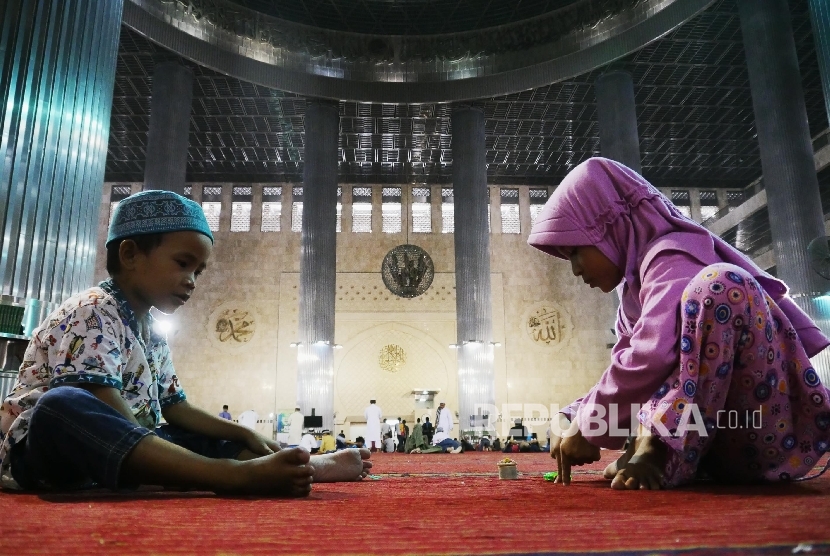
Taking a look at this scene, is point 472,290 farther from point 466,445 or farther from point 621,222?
point 621,222

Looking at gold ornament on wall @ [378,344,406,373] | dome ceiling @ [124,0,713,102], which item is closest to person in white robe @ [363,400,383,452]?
gold ornament on wall @ [378,344,406,373]

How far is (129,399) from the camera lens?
187 centimetres

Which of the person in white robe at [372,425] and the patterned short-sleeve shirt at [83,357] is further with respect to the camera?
the person in white robe at [372,425]

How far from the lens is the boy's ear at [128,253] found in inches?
71.5

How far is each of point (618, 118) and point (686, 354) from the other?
11954 millimetres

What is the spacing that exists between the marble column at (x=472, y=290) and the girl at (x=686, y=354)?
1146 cm

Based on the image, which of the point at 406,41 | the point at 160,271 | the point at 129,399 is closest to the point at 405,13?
the point at 406,41

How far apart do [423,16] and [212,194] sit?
8796 mm

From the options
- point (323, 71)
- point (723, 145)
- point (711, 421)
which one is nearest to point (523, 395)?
point (723, 145)

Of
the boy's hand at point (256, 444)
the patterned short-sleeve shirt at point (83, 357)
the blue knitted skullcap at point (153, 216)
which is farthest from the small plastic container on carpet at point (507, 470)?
the blue knitted skullcap at point (153, 216)

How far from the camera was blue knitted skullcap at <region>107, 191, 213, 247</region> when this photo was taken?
71.0 inches

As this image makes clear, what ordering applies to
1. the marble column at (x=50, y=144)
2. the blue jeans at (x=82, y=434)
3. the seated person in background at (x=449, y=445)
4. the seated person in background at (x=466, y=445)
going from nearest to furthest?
the blue jeans at (x=82, y=434)
the marble column at (x=50, y=144)
the seated person in background at (x=449, y=445)
the seated person in background at (x=466, y=445)

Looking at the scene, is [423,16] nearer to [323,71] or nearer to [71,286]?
[323,71]

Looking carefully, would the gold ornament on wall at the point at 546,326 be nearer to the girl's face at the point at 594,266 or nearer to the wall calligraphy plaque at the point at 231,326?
the wall calligraphy plaque at the point at 231,326
